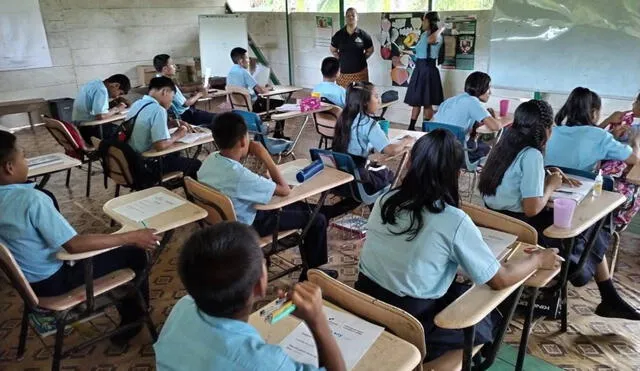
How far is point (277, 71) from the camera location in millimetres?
9047

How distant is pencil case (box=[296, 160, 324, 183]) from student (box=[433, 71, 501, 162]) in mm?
1549

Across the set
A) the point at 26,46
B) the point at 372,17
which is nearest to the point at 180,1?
the point at 26,46

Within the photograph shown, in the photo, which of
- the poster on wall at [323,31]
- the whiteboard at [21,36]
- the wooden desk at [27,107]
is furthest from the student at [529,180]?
the whiteboard at [21,36]

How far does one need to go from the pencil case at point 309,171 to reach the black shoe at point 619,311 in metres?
1.70

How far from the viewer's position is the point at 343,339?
1.34 metres

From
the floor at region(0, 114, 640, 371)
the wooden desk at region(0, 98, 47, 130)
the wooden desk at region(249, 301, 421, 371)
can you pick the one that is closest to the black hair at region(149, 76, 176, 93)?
the floor at region(0, 114, 640, 371)

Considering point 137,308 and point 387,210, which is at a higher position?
point 387,210

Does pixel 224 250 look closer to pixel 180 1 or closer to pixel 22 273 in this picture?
pixel 22 273

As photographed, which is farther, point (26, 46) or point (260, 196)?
point (26, 46)

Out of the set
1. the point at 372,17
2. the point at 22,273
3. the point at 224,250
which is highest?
the point at 372,17

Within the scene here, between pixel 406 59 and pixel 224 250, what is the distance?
20.3 feet

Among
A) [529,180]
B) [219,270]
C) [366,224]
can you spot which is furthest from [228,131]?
[219,270]

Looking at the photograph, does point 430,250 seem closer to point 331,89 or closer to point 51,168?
point 51,168

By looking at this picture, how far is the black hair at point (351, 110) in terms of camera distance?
3330mm
